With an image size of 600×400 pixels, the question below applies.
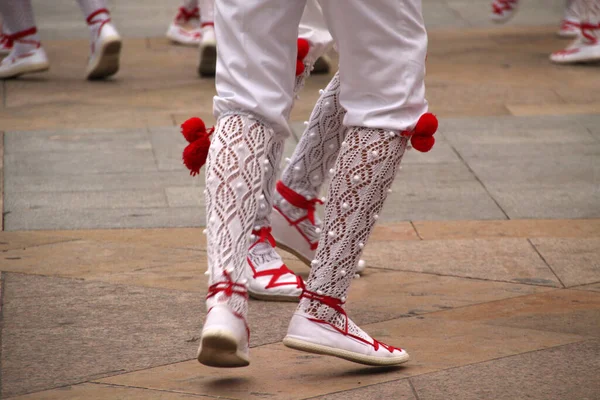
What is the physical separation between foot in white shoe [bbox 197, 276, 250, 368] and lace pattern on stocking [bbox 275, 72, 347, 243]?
829 millimetres

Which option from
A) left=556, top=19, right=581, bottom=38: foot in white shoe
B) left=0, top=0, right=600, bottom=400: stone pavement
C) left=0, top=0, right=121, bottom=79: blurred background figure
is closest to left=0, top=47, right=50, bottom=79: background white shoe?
left=0, top=0, right=121, bottom=79: blurred background figure

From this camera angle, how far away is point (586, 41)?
21.7 feet

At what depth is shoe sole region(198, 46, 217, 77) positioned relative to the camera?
6.23m

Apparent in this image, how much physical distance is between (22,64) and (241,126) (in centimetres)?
425

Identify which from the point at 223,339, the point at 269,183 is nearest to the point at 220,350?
the point at 223,339

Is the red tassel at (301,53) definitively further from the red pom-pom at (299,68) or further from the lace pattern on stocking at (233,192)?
the lace pattern on stocking at (233,192)

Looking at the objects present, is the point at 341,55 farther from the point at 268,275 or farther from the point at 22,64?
the point at 22,64

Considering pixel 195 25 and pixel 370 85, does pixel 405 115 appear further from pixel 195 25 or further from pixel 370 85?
pixel 195 25

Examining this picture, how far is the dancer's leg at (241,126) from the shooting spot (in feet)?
7.04

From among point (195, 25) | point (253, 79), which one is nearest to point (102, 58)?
point (195, 25)

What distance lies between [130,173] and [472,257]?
1557 mm

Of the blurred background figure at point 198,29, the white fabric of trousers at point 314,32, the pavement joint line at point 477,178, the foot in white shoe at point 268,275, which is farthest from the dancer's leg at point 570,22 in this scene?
the foot in white shoe at point 268,275

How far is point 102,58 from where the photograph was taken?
19.8ft

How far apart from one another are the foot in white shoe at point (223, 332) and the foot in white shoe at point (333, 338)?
16 centimetres
